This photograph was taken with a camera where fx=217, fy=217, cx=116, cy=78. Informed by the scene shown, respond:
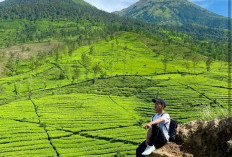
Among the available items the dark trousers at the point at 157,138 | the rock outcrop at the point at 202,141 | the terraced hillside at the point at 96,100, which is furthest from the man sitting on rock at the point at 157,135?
the terraced hillside at the point at 96,100

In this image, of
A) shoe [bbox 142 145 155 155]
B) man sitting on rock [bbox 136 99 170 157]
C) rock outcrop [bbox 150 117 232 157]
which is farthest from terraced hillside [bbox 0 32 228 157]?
shoe [bbox 142 145 155 155]

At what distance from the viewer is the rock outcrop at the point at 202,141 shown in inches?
312

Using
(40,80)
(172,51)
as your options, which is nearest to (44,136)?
(40,80)

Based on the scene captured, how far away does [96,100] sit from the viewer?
95.8 metres

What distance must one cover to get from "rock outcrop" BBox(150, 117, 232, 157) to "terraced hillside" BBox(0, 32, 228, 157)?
51522mm

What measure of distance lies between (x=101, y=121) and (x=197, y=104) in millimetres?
41406

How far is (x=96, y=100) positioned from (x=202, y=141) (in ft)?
289

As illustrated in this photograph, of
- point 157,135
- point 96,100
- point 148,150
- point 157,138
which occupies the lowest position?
point 96,100

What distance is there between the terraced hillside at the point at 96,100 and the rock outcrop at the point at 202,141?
51.5 meters

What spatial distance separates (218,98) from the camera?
93375 mm

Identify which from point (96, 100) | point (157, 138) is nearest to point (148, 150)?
point (157, 138)

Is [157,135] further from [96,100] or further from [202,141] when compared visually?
[96,100]

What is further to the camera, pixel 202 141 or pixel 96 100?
pixel 96 100

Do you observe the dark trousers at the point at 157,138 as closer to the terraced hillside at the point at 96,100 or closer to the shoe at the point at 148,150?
the shoe at the point at 148,150
